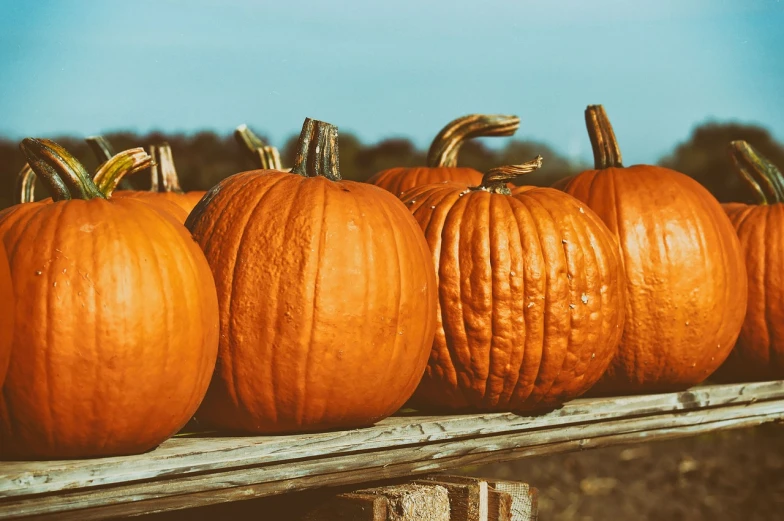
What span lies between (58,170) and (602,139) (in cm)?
203

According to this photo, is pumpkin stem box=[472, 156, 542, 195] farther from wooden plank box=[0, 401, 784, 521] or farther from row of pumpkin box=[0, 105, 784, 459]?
wooden plank box=[0, 401, 784, 521]

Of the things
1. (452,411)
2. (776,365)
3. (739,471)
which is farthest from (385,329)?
(739,471)

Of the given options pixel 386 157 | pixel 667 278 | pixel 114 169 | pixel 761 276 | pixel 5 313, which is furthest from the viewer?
pixel 386 157

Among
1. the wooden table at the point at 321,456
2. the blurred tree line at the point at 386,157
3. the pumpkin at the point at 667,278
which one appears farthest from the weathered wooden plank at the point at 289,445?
the blurred tree line at the point at 386,157

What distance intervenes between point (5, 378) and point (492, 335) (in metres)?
1.27

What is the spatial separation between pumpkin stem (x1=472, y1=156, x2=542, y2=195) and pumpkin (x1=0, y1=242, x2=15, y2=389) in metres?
1.43

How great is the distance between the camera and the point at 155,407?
2.03 meters

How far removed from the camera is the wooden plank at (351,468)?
1868 mm

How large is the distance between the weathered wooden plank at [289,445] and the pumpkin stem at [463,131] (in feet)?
3.90

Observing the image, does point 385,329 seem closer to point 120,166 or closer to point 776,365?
point 120,166

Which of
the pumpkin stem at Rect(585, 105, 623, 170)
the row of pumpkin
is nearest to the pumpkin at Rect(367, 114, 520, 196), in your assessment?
the pumpkin stem at Rect(585, 105, 623, 170)

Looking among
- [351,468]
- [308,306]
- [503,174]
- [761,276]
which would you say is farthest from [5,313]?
[761,276]

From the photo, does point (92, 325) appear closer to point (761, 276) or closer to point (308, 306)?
point (308, 306)

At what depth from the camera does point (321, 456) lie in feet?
7.39
